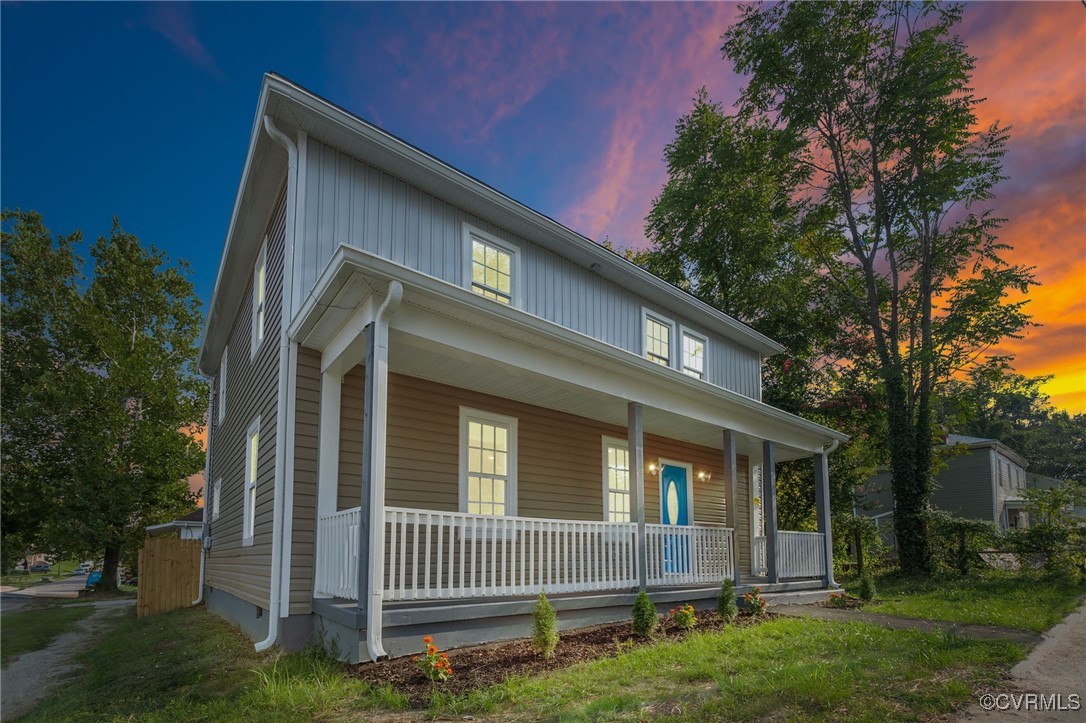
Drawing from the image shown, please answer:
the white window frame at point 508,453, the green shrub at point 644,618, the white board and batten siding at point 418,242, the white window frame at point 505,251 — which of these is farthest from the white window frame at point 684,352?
the green shrub at point 644,618

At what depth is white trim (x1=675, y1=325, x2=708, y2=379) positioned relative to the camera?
13820 mm

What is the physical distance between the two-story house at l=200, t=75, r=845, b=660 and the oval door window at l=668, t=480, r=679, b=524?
0.04 meters

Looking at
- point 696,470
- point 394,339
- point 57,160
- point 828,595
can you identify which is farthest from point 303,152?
point 57,160

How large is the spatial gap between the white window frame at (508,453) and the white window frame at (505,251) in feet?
5.67

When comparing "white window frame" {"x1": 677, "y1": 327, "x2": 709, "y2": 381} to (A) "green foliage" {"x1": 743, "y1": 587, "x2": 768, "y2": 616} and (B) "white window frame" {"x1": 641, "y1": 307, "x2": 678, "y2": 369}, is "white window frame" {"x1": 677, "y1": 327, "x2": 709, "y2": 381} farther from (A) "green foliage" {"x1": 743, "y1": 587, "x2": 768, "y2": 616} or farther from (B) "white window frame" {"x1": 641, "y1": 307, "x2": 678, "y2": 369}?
(A) "green foliage" {"x1": 743, "y1": 587, "x2": 768, "y2": 616}

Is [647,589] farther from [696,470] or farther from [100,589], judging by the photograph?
[100,589]

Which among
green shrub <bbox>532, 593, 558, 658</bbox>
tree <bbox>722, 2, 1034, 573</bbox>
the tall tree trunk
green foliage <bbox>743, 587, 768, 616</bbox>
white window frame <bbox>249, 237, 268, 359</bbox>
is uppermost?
tree <bbox>722, 2, 1034, 573</bbox>

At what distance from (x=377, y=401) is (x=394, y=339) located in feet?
2.96

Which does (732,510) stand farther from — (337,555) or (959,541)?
(959,541)

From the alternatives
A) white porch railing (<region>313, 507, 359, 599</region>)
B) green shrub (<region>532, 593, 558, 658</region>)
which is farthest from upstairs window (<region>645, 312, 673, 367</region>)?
white porch railing (<region>313, 507, 359, 599</region>)

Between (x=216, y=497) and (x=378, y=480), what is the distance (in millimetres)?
9619

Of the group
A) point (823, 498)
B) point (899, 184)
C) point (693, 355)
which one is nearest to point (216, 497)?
point (693, 355)

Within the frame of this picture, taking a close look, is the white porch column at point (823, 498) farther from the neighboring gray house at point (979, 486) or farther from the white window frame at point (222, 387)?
the neighboring gray house at point (979, 486)

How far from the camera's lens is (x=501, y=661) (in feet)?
A: 19.9
